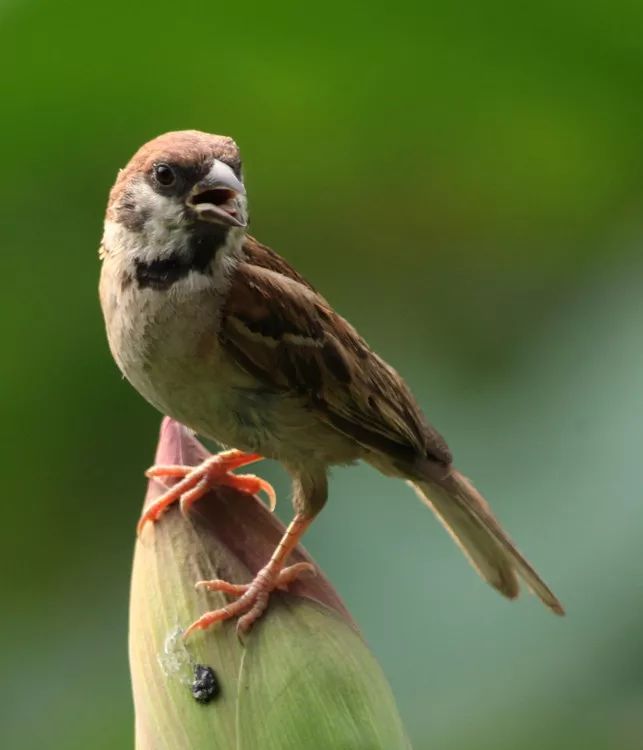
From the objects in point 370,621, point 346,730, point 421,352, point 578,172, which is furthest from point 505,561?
point 346,730

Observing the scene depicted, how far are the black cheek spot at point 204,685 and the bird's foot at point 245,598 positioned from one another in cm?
4

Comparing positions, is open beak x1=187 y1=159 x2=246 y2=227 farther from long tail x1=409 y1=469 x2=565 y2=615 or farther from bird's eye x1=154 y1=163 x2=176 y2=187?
long tail x1=409 y1=469 x2=565 y2=615

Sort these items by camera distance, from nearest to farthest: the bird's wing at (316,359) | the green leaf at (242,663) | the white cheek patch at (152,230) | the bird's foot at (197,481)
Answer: the green leaf at (242,663), the bird's foot at (197,481), the white cheek patch at (152,230), the bird's wing at (316,359)

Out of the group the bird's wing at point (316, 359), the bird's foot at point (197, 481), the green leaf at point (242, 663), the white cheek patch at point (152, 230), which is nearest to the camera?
the green leaf at point (242, 663)

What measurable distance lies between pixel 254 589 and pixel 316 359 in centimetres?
48

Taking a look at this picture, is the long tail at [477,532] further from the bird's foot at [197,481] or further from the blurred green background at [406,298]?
the bird's foot at [197,481]

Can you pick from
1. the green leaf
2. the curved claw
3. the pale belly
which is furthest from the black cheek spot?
the pale belly

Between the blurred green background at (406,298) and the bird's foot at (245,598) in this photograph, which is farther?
the blurred green background at (406,298)

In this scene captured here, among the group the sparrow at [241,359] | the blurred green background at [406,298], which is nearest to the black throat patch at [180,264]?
the sparrow at [241,359]

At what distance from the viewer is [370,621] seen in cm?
176

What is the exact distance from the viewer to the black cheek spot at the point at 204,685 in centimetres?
116

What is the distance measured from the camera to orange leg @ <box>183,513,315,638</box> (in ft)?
3.95

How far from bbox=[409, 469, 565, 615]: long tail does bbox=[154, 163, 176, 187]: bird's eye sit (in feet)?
1.86

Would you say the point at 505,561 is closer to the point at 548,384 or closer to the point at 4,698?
the point at 548,384
